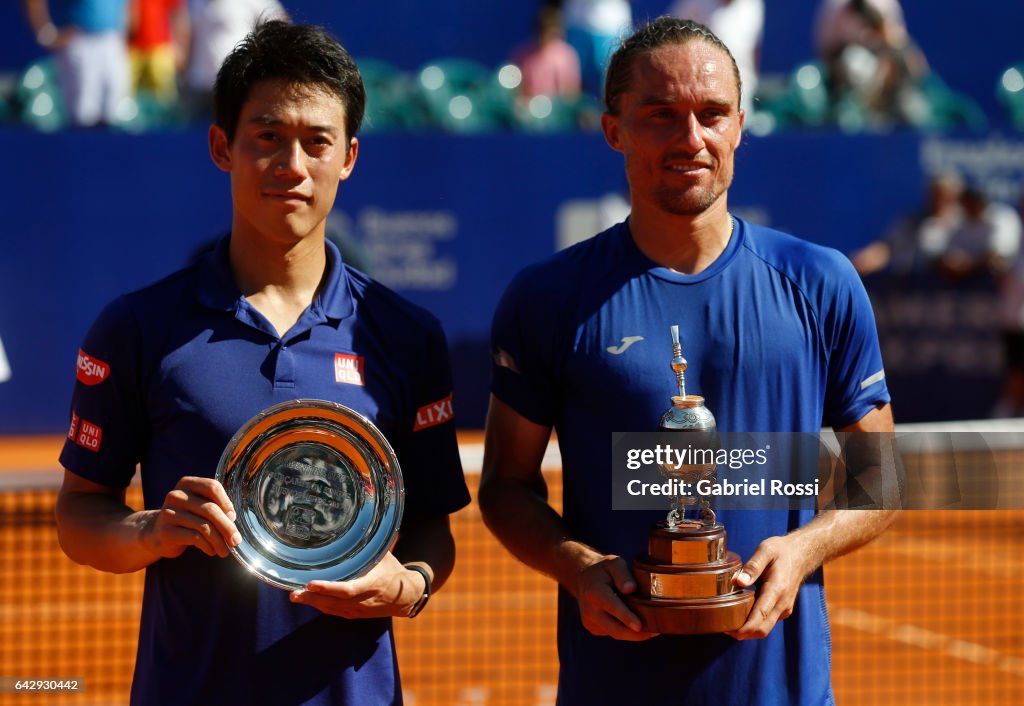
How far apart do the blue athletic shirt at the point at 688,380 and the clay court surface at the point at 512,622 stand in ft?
7.19

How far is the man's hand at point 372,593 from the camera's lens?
7.36 ft

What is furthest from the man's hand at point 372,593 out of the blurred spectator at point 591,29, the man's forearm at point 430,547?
the blurred spectator at point 591,29

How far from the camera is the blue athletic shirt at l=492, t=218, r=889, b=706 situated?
2535 mm

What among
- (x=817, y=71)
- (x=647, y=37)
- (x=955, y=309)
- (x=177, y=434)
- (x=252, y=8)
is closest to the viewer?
(x=177, y=434)

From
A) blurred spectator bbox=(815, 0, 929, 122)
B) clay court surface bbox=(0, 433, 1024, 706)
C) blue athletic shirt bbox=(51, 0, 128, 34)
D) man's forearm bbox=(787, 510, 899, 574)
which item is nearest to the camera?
man's forearm bbox=(787, 510, 899, 574)

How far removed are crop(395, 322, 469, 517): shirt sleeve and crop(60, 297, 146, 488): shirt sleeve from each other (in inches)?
19.8

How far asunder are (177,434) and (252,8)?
30.6 ft

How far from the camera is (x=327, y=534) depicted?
2.43 meters

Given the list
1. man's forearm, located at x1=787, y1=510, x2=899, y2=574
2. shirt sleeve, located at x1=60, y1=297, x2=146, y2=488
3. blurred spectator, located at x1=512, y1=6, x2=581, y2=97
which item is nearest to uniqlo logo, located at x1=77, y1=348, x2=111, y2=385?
shirt sleeve, located at x1=60, y1=297, x2=146, y2=488

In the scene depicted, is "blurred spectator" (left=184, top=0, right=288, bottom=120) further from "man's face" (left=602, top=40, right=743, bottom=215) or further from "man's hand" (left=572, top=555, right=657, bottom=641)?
"man's hand" (left=572, top=555, right=657, bottom=641)

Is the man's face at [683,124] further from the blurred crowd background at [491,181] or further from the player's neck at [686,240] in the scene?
the blurred crowd background at [491,181]

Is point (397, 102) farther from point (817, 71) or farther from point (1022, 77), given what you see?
point (1022, 77)

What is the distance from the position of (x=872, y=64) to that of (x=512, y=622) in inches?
313

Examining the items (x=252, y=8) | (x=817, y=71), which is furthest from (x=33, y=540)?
(x=817, y=71)
